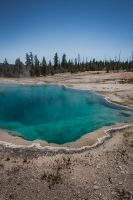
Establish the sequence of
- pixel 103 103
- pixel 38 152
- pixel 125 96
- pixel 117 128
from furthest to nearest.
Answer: pixel 125 96, pixel 103 103, pixel 117 128, pixel 38 152

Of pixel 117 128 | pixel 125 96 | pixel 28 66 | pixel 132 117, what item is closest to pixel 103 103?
pixel 125 96

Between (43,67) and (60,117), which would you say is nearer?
(60,117)

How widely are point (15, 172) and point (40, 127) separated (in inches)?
610

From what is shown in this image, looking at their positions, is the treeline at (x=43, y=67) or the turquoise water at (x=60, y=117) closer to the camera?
the turquoise water at (x=60, y=117)

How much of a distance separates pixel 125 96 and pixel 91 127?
2137 cm

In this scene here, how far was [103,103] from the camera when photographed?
46.1 meters

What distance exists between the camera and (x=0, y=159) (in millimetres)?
18891

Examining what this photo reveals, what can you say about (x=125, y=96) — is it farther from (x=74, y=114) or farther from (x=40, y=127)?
(x=40, y=127)

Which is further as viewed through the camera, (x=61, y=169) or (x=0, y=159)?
(x=0, y=159)

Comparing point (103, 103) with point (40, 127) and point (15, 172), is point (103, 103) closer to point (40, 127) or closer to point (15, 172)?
point (40, 127)

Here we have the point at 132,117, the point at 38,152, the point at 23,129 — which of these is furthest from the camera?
the point at 132,117

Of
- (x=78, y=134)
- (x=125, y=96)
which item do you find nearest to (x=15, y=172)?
(x=78, y=134)

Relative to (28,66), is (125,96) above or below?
below

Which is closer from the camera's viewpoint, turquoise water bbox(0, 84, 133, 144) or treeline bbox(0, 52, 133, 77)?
turquoise water bbox(0, 84, 133, 144)
